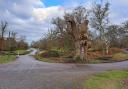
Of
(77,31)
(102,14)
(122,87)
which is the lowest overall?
(122,87)

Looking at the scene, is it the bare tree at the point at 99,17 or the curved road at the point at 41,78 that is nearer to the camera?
the curved road at the point at 41,78

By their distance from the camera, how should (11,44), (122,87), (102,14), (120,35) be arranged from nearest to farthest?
(122,87)
(102,14)
(120,35)
(11,44)

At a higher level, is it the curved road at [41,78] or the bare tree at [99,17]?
the bare tree at [99,17]

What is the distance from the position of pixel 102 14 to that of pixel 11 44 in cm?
4036

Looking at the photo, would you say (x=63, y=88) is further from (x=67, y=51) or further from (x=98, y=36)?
(x=98, y=36)

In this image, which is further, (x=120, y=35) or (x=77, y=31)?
(x=120, y=35)

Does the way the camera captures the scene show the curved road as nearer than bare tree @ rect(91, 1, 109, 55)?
Yes

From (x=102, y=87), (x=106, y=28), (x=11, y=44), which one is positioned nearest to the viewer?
(x=102, y=87)

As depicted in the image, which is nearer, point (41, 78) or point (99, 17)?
point (41, 78)

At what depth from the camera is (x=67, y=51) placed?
54812 millimetres

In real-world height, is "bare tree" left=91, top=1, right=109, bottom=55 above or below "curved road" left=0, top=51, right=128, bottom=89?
above

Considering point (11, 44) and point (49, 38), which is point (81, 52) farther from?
point (11, 44)

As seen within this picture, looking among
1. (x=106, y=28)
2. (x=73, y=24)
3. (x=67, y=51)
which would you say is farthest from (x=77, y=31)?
(x=106, y=28)

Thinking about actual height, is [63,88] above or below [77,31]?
below
